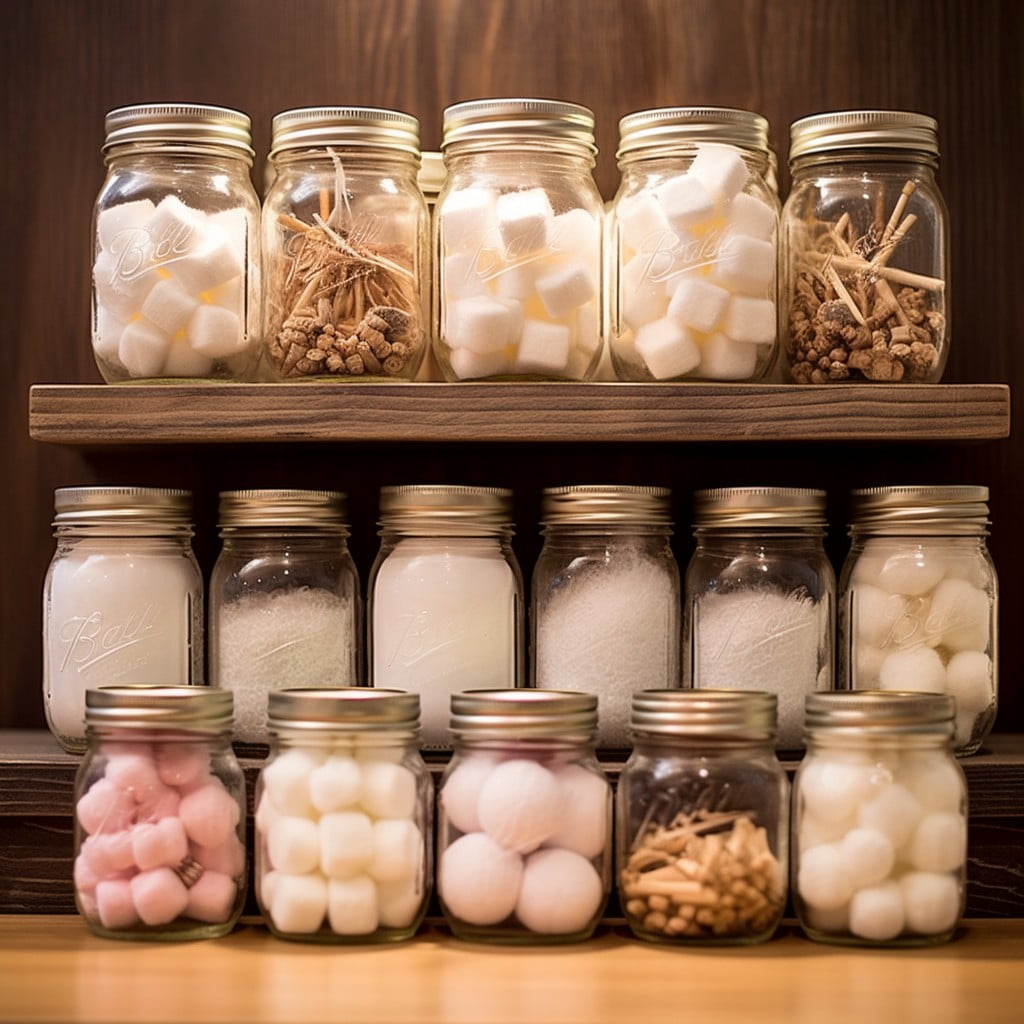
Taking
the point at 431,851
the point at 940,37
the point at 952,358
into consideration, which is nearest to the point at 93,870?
the point at 431,851

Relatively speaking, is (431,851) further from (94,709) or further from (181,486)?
(181,486)

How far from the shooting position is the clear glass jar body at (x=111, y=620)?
48.1 inches

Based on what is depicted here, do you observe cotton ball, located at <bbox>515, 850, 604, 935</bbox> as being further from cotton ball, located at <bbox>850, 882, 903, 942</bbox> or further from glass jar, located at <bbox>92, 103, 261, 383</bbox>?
glass jar, located at <bbox>92, 103, 261, 383</bbox>

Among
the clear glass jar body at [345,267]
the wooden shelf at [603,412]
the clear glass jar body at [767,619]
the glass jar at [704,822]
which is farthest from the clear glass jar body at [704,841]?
the clear glass jar body at [345,267]

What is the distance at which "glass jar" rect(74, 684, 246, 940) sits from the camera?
1079 mm

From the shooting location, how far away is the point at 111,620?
4.01ft

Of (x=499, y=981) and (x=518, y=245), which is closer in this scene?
(x=499, y=981)

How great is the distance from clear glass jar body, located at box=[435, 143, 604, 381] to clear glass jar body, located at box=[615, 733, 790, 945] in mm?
308

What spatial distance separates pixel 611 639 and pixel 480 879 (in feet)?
0.78

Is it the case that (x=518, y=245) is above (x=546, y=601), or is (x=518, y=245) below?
above

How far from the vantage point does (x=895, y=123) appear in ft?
4.04

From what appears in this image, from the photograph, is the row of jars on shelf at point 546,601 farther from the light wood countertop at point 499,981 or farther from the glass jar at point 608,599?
the light wood countertop at point 499,981

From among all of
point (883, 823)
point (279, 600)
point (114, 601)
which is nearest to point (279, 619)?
point (279, 600)

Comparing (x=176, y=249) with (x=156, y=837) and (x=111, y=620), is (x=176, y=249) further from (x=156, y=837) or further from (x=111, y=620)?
(x=156, y=837)
